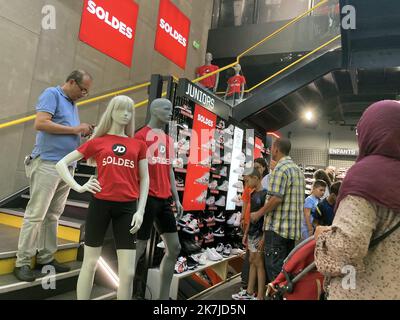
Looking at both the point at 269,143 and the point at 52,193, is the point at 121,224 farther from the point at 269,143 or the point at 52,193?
the point at 269,143

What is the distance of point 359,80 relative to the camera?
24.4ft

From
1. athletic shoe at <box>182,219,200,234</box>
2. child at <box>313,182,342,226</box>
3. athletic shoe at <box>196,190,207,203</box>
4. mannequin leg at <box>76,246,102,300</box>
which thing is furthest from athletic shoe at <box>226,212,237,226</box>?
mannequin leg at <box>76,246,102,300</box>

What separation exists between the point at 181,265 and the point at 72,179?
6.02ft

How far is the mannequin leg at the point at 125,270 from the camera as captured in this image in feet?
6.94

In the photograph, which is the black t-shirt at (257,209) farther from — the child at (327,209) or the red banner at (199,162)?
the red banner at (199,162)

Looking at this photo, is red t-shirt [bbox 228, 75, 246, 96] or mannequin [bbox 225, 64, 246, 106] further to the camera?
red t-shirt [bbox 228, 75, 246, 96]

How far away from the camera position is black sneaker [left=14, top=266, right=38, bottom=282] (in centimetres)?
239

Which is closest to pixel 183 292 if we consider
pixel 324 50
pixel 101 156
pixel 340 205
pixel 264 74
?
pixel 101 156

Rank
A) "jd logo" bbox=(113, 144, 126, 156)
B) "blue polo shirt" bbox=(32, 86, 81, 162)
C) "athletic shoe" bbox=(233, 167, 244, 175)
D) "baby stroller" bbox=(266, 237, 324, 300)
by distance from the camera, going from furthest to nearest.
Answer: "athletic shoe" bbox=(233, 167, 244, 175), "blue polo shirt" bbox=(32, 86, 81, 162), "jd logo" bbox=(113, 144, 126, 156), "baby stroller" bbox=(266, 237, 324, 300)

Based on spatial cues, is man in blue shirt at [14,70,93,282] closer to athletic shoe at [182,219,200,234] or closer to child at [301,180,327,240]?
athletic shoe at [182,219,200,234]

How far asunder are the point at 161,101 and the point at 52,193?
1.17 metres

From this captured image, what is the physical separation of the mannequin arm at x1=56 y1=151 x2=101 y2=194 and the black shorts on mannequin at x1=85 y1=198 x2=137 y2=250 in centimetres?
9

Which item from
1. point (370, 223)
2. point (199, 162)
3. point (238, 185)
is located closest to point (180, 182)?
point (199, 162)

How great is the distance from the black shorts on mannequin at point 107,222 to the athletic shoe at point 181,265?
1434mm
